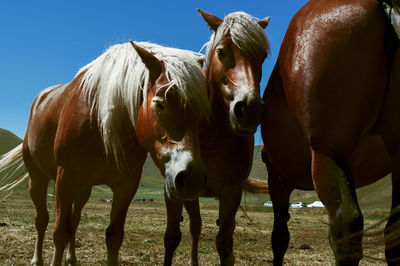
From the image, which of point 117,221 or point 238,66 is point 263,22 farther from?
point 117,221

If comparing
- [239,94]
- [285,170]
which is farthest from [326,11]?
[285,170]

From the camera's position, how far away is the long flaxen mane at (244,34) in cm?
292

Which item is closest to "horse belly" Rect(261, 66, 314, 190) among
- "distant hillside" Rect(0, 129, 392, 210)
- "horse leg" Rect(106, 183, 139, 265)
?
"distant hillside" Rect(0, 129, 392, 210)

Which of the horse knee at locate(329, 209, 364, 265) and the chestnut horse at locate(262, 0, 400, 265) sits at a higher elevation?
the chestnut horse at locate(262, 0, 400, 265)

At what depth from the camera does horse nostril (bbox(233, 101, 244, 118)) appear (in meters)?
2.58

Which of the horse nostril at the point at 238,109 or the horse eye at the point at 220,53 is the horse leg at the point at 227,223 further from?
the horse eye at the point at 220,53

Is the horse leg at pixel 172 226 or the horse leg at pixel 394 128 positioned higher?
the horse leg at pixel 394 128

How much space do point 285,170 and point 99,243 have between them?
5.30 m

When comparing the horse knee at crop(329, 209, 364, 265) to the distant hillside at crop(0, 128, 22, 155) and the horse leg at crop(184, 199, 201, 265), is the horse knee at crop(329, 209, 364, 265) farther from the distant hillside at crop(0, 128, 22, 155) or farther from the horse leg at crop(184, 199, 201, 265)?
Result: the distant hillside at crop(0, 128, 22, 155)

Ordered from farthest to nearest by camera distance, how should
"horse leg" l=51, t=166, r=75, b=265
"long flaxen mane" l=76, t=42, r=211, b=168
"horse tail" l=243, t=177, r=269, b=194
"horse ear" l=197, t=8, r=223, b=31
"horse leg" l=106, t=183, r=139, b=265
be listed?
"horse tail" l=243, t=177, r=269, b=194
"horse leg" l=106, t=183, r=139, b=265
"horse leg" l=51, t=166, r=75, b=265
"horse ear" l=197, t=8, r=223, b=31
"long flaxen mane" l=76, t=42, r=211, b=168

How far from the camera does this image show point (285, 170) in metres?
2.89

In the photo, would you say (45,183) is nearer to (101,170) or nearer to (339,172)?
(101,170)

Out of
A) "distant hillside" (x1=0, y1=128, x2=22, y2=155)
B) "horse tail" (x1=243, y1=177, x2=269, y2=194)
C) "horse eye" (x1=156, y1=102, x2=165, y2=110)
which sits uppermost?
"distant hillside" (x1=0, y1=128, x2=22, y2=155)

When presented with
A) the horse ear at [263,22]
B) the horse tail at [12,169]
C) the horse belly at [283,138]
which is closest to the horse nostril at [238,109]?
the horse belly at [283,138]
